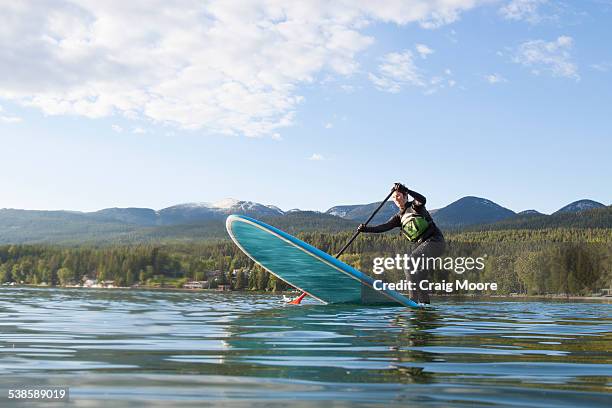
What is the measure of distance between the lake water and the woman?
4825 mm

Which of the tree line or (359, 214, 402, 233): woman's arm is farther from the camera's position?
the tree line

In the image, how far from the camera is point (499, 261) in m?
20.8

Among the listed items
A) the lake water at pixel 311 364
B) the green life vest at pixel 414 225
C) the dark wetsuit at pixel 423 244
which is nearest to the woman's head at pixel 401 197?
the dark wetsuit at pixel 423 244

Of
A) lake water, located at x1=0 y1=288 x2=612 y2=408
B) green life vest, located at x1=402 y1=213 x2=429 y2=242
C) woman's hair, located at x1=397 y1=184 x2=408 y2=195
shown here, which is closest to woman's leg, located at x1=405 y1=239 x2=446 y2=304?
green life vest, located at x1=402 y1=213 x2=429 y2=242

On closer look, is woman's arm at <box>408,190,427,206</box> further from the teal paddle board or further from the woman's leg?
the teal paddle board

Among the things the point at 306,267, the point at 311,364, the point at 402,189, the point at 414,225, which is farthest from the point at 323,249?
the point at 311,364

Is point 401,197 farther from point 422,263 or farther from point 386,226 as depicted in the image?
point 422,263

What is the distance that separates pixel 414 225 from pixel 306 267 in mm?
2731

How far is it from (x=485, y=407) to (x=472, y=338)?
4.41m

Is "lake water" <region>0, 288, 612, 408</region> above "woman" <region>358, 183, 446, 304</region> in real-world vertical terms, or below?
below

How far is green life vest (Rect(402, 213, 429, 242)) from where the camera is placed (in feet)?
48.0

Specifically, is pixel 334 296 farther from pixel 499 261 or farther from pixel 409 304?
pixel 499 261

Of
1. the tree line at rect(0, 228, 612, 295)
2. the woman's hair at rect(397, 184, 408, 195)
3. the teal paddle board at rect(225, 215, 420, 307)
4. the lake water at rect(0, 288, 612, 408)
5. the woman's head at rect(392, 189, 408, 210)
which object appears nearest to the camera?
the lake water at rect(0, 288, 612, 408)

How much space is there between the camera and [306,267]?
14742 millimetres
